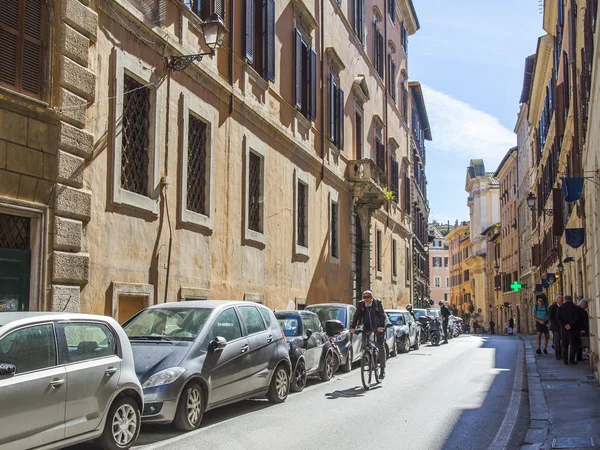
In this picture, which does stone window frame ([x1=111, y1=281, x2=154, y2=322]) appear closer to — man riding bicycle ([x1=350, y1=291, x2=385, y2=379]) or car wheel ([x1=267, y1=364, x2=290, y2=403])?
car wheel ([x1=267, y1=364, x2=290, y2=403])

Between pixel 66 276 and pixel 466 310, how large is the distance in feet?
308

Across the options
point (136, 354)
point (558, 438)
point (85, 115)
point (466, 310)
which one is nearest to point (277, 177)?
point (85, 115)

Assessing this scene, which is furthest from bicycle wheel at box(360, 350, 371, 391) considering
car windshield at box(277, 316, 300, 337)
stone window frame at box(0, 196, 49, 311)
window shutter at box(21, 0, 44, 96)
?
window shutter at box(21, 0, 44, 96)

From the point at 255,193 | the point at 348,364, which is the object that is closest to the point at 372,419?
the point at 348,364

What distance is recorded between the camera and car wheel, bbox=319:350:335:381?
15.3 metres

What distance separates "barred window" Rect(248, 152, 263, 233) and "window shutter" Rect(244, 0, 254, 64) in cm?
234

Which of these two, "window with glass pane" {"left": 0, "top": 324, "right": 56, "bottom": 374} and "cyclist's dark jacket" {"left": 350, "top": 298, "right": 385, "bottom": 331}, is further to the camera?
"cyclist's dark jacket" {"left": 350, "top": 298, "right": 385, "bottom": 331}

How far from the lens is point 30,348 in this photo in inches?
274

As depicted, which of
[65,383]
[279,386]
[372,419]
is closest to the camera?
[65,383]

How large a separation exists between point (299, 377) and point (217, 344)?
3.79 meters

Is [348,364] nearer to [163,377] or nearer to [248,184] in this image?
[248,184]

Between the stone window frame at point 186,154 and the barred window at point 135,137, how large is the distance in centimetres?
113

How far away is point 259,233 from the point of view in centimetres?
1912

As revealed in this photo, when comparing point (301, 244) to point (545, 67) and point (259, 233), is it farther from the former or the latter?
point (545, 67)
